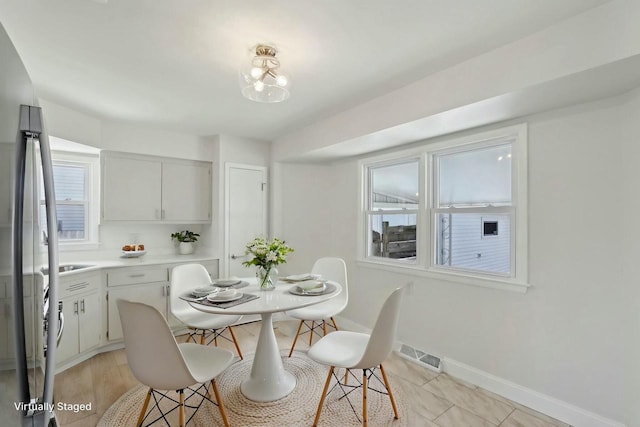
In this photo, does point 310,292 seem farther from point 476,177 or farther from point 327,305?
point 476,177

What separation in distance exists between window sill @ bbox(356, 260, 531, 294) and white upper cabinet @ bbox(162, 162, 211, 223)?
6.96ft

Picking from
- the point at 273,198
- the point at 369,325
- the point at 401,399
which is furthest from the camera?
the point at 273,198

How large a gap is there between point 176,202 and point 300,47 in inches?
104

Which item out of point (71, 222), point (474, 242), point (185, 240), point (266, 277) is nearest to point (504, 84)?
point (474, 242)

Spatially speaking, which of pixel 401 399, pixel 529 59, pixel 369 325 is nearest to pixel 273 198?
pixel 369 325

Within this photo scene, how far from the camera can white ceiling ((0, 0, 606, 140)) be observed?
1466mm

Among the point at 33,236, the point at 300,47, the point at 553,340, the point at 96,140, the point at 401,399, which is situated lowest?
the point at 401,399

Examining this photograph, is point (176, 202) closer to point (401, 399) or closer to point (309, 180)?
point (309, 180)

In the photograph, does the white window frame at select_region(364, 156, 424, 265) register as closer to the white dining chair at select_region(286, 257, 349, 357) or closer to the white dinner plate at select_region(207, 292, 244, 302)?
the white dining chair at select_region(286, 257, 349, 357)

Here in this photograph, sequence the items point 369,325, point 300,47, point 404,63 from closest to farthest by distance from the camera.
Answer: point 300,47, point 404,63, point 369,325

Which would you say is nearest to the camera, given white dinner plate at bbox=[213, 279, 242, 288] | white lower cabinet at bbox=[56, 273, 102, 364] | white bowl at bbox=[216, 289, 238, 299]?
white bowl at bbox=[216, 289, 238, 299]

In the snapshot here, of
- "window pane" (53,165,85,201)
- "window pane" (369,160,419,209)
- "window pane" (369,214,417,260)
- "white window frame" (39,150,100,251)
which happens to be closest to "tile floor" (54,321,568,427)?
"window pane" (369,214,417,260)

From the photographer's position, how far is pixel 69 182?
3.36 metres

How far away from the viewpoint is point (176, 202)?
370 cm
